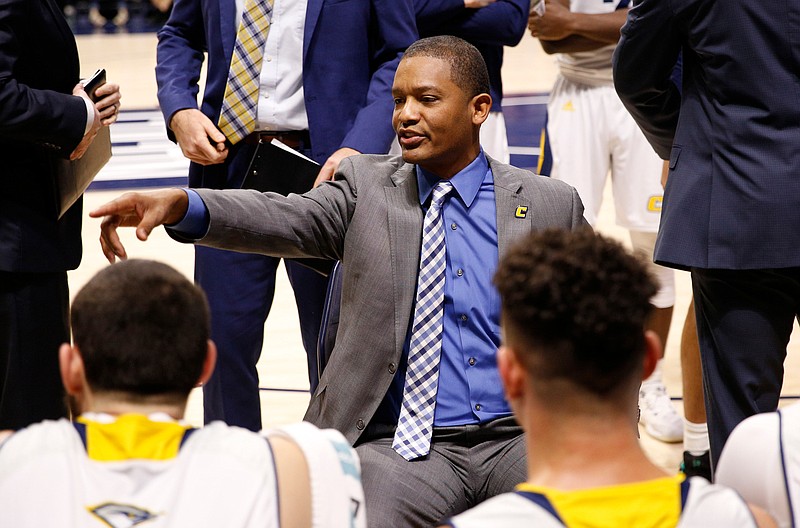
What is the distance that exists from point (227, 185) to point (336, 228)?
891 mm

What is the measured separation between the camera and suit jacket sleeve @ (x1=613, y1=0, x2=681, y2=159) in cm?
290

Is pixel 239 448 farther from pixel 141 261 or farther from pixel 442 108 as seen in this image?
pixel 442 108

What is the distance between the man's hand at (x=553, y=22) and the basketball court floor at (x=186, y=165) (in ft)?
4.88

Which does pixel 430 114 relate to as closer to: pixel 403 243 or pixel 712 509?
pixel 403 243

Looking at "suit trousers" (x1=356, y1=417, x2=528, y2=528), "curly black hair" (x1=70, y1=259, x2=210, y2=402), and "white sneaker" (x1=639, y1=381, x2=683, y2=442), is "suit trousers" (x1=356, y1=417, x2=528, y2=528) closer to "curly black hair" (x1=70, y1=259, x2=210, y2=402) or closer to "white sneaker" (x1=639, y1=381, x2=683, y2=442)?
"curly black hair" (x1=70, y1=259, x2=210, y2=402)

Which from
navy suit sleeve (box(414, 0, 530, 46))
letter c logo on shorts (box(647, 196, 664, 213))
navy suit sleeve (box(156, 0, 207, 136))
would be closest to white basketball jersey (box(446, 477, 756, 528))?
navy suit sleeve (box(156, 0, 207, 136))

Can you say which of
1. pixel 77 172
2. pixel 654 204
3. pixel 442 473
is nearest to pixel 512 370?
pixel 442 473

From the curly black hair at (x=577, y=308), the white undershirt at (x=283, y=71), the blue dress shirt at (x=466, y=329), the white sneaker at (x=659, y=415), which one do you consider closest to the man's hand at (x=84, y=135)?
the white undershirt at (x=283, y=71)

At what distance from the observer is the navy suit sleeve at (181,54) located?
3760mm

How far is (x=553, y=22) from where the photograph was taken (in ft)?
15.6

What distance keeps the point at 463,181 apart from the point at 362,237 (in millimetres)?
300

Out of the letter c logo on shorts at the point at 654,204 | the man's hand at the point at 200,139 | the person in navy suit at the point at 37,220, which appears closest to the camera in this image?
the person in navy suit at the point at 37,220

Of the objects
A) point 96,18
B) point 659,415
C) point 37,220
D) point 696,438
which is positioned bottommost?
point 96,18

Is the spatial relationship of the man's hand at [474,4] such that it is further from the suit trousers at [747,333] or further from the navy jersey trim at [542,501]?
the navy jersey trim at [542,501]
